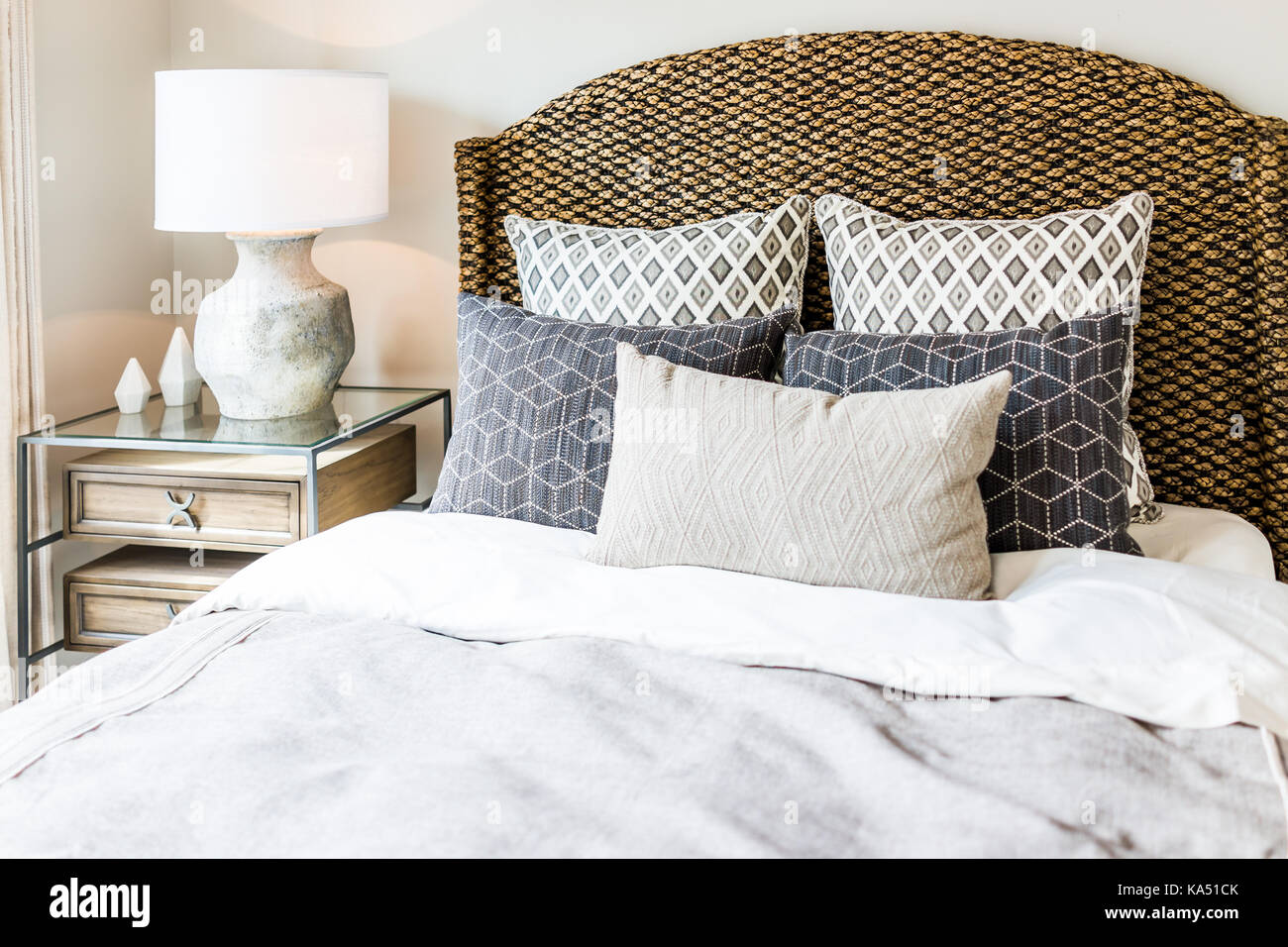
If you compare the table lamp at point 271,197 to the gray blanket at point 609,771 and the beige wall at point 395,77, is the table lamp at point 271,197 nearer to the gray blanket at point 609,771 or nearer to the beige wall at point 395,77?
the beige wall at point 395,77

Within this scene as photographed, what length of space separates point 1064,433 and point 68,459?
6.71 ft

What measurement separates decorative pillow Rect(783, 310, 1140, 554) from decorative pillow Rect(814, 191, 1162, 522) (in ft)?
0.52

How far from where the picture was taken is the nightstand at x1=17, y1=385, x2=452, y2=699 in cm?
211

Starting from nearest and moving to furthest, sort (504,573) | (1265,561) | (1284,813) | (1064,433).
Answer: (1284,813), (504,573), (1064,433), (1265,561)

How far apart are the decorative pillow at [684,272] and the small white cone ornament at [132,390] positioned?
87 cm

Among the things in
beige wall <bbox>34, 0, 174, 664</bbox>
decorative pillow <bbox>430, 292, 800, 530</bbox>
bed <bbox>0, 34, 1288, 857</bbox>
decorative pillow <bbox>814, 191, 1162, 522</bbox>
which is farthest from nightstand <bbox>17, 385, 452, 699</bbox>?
decorative pillow <bbox>814, 191, 1162, 522</bbox>

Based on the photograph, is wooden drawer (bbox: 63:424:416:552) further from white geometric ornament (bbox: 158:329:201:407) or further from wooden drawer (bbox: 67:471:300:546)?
Result: white geometric ornament (bbox: 158:329:201:407)

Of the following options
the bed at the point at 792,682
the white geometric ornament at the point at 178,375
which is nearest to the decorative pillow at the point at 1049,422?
the bed at the point at 792,682

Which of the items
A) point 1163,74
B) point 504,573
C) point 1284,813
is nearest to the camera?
point 1284,813

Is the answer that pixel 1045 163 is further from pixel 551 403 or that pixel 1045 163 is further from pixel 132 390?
pixel 132 390

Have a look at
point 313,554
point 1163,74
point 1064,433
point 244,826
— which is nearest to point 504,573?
point 313,554

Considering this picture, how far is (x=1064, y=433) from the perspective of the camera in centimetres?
167

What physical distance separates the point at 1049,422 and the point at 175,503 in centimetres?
158
